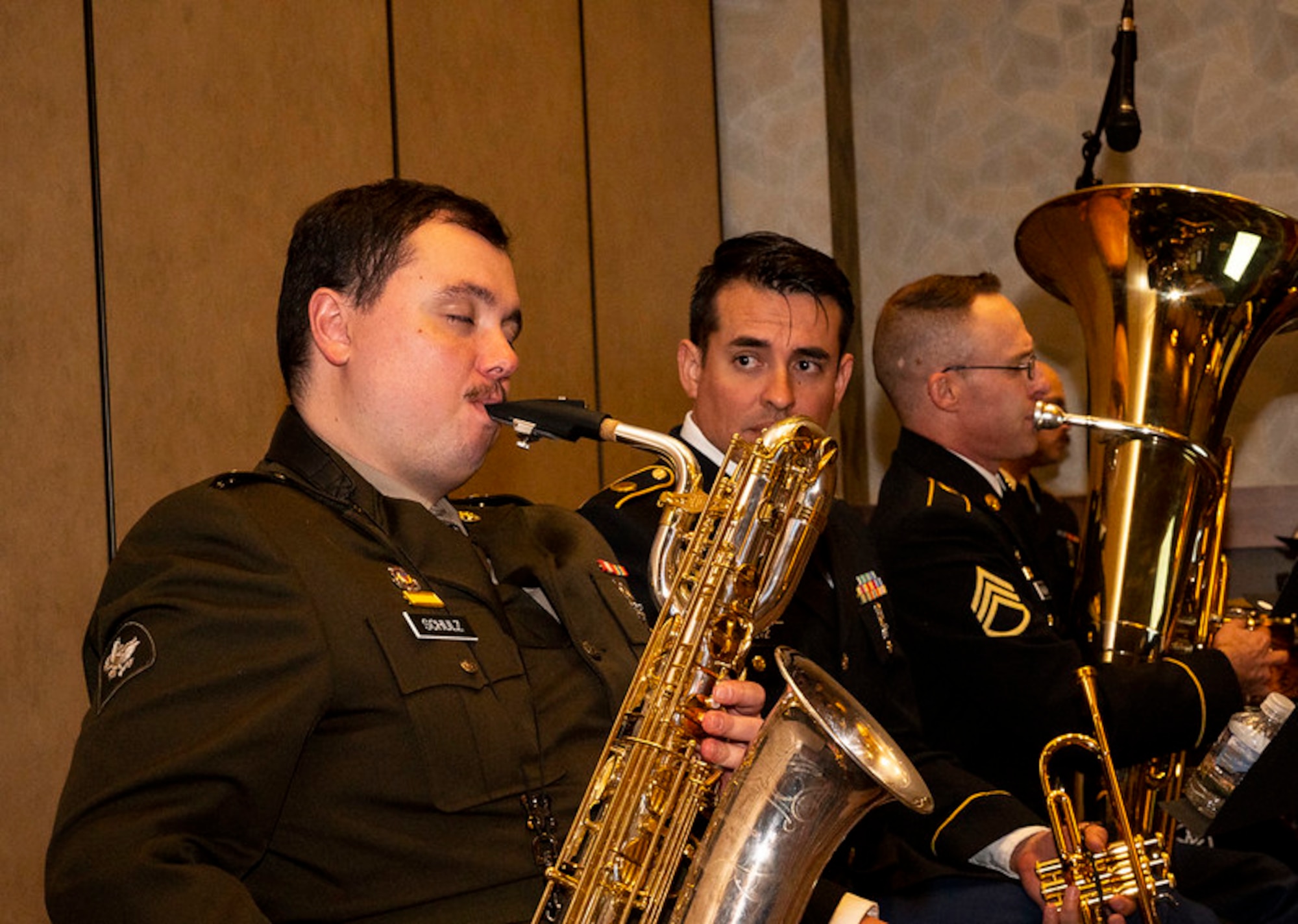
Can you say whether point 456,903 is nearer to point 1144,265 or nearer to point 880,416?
point 1144,265

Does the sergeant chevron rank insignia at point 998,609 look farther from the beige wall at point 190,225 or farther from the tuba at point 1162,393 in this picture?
the beige wall at point 190,225

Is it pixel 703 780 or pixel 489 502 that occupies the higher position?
pixel 489 502

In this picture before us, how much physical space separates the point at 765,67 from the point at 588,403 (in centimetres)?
156

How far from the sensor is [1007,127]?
5.37 meters

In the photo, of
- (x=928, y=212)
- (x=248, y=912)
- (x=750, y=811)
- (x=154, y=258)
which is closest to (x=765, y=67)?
(x=928, y=212)

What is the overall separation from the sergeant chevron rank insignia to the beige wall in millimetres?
1458

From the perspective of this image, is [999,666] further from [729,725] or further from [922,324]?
[729,725]

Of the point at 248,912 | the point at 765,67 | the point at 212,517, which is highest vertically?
the point at 765,67

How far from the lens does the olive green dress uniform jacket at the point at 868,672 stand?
8.75ft

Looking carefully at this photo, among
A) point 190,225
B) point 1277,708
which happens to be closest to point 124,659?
point 190,225

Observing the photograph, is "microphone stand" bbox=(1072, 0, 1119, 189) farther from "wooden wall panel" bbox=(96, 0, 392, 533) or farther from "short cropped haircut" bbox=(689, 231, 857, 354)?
"wooden wall panel" bbox=(96, 0, 392, 533)

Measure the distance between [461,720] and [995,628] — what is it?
1532 millimetres

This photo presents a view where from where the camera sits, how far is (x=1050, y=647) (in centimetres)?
296

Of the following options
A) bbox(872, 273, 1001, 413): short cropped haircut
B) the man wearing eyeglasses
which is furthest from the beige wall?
the man wearing eyeglasses
